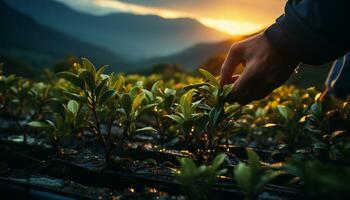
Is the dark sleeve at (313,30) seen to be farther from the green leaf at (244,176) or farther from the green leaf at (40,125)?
the green leaf at (40,125)

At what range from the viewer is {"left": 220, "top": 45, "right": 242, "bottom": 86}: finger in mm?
2331

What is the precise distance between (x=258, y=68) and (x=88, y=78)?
37.3 inches

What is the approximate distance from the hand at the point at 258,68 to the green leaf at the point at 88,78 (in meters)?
0.80

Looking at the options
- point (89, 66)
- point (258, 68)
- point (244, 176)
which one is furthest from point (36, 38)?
point (244, 176)

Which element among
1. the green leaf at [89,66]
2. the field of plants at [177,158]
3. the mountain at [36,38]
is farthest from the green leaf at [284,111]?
the mountain at [36,38]

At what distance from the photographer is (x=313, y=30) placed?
2053 millimetres

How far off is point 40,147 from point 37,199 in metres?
1.36

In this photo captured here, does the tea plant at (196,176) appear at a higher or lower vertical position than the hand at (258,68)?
lower

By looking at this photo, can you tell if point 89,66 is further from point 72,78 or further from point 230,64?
point 230,64

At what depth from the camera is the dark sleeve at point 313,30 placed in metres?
2.01

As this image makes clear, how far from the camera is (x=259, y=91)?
2279 mm

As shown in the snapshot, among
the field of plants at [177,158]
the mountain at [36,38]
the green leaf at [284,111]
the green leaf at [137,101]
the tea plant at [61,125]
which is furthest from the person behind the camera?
the mountain at [36,38]

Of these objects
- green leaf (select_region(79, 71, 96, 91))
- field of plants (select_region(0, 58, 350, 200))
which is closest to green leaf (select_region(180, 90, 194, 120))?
field of plants (select_region(0, 58, 350, 200))

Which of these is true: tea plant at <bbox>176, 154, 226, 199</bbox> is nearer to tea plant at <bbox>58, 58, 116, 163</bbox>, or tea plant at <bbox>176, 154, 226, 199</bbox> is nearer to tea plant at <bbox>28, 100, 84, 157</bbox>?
tea plant at <bbox>58, 58, 116, 163</bbox>
